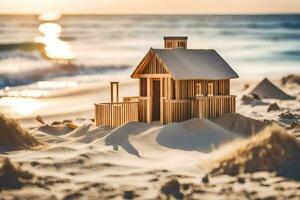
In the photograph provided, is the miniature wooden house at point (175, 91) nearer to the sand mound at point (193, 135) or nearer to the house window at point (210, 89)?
the house window at point (210, 89)

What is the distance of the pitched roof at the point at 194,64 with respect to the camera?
28156 mm

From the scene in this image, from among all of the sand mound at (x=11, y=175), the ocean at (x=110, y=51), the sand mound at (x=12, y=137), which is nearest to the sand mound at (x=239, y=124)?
the sand mound at (x=12, y=137)

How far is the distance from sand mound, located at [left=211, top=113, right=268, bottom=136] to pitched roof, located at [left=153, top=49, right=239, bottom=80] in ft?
4.70

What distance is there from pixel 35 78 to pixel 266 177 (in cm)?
4514

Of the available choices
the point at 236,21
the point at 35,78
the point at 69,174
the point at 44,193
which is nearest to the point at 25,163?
the point at 69,174

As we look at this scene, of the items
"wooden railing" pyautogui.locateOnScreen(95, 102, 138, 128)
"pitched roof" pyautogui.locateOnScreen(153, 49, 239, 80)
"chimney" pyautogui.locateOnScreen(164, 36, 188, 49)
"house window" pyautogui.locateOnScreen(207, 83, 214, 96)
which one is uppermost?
"chimney" pyautogui.locateOnScreen(164, 36, 188, 49)

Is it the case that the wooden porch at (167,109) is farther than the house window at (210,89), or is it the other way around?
the house window at (210,89)

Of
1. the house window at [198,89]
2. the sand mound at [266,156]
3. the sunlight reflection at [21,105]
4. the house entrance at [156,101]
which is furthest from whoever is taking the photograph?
the sunlight reflection at [21,105]

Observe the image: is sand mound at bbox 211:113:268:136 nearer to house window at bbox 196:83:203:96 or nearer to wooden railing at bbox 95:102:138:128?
house window at bbox 196:83:203:96

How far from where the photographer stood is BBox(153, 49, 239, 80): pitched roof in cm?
2816

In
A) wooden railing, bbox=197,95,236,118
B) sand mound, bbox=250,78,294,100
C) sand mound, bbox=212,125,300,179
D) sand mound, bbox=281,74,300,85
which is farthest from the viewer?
sand mound, bbox=281,74,300,85

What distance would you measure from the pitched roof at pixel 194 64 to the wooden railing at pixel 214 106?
28.3 inches

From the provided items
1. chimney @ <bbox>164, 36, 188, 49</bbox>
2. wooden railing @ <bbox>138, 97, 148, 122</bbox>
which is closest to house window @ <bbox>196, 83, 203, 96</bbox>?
wooden railing @ <bbox>138, 97, 148, 122</bbox>

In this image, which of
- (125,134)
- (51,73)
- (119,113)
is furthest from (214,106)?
(51,73)
